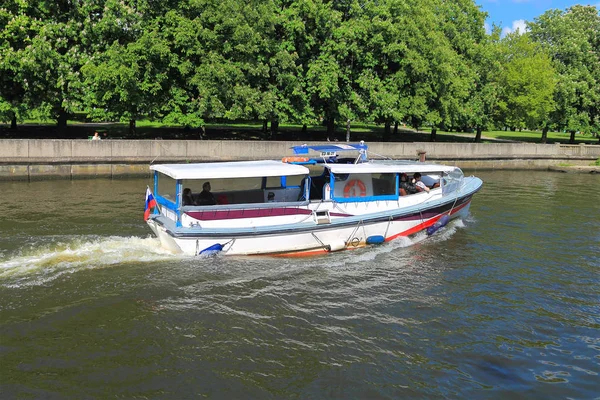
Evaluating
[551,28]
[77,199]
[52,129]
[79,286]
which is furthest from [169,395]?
[551,28]

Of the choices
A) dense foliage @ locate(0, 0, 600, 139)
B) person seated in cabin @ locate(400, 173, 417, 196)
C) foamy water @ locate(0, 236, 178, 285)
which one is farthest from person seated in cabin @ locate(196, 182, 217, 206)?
dense foliage @ locate(0, 0, 600, 139)

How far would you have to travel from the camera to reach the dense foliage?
33594 mm

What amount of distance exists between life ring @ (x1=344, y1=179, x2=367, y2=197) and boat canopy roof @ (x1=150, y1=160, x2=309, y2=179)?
1685mm

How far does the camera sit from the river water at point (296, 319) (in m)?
9.12

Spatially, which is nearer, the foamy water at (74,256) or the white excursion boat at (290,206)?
the foamy water at (74,256)

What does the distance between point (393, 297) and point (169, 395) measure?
5920 mm

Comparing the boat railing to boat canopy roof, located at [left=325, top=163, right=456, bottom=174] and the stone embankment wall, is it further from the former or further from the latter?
the stone embankment wall

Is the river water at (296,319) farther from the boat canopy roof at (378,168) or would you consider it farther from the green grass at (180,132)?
the green grass at (180,132)

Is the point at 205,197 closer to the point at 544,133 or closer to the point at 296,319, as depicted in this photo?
the point at 296,319

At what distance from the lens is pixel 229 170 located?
15.2m

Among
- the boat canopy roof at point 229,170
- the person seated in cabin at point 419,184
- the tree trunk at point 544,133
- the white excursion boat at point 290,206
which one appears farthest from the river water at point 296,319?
the tree trunk at point 544,133

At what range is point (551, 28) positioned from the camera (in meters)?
56.5

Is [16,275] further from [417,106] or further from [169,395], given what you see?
[417,106]

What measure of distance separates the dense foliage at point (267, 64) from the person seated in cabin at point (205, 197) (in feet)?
64.8
